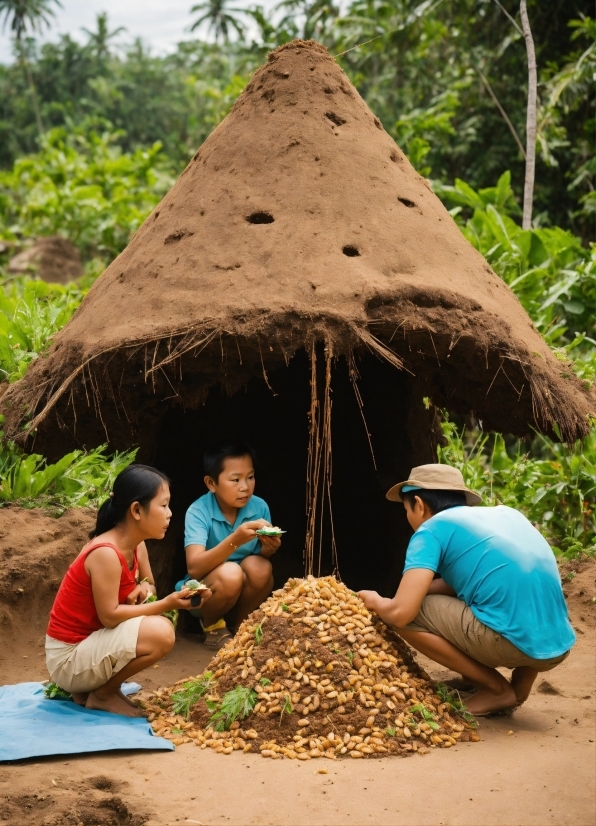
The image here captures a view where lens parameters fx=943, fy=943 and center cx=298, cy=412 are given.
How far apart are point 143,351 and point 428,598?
189cm

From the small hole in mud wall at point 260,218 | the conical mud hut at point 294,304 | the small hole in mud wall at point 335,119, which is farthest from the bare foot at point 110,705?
the small hole in mud wall at point 335,119

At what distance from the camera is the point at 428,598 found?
12.7 feet

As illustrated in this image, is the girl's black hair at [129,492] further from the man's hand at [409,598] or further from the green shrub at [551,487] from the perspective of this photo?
the green shrub at [551,487]

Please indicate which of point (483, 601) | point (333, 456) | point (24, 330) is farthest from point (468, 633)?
point (24, 330)

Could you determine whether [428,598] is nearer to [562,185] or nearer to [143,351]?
[143,351]

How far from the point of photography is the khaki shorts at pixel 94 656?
3639 mm

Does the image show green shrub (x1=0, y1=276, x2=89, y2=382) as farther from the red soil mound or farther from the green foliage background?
the red soil mound

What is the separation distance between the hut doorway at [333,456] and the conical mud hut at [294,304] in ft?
0.13

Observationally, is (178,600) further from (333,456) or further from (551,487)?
(333,456)

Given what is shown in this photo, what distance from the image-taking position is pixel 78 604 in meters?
3.71

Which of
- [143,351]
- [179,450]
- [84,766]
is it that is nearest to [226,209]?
[143,351]

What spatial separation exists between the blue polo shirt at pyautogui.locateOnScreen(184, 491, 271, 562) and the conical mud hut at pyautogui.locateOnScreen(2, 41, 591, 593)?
365 mm

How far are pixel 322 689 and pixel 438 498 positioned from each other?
3.10 ft

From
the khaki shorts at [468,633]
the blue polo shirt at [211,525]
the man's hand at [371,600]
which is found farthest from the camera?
the blue polo shirt at [211,525]
